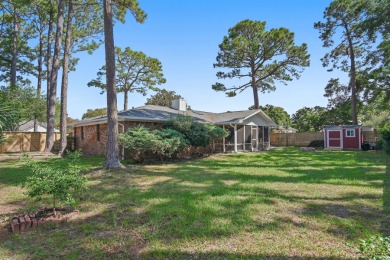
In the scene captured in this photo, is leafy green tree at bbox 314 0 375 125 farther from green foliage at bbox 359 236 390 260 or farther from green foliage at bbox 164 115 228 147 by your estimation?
green foliage at bbox 359 236 390 260

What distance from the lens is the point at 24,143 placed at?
2147cm

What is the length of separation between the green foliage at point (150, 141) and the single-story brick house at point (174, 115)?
199cm

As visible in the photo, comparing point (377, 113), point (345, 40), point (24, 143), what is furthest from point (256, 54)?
point (377, 113)

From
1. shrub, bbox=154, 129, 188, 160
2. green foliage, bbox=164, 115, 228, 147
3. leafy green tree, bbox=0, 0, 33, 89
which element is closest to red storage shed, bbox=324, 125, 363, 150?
green foliage, bbox=164, 115, 228, 147

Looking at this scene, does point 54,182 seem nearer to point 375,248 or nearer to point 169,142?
point 375,248

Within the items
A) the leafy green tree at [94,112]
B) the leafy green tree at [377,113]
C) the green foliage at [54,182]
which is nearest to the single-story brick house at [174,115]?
the green foliage at [54,182]

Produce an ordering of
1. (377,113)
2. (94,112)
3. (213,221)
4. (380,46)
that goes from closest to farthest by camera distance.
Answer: (213,221) < (380,46) < (377,113) < (94,112)

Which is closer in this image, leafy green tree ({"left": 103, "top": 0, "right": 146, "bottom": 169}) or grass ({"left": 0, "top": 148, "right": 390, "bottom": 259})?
grass ({"left": 0, "top": 148, "right": 390, "bottom": 259})

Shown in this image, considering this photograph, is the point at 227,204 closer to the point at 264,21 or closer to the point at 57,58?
the point at 57,58

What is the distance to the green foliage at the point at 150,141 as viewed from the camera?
1150 centimetres

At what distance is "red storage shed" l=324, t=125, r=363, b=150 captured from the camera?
2152 cm

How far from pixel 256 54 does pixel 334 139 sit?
10.1 meters

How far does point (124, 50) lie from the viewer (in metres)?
27.7

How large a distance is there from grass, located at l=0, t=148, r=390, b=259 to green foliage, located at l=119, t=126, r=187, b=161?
3929mm
